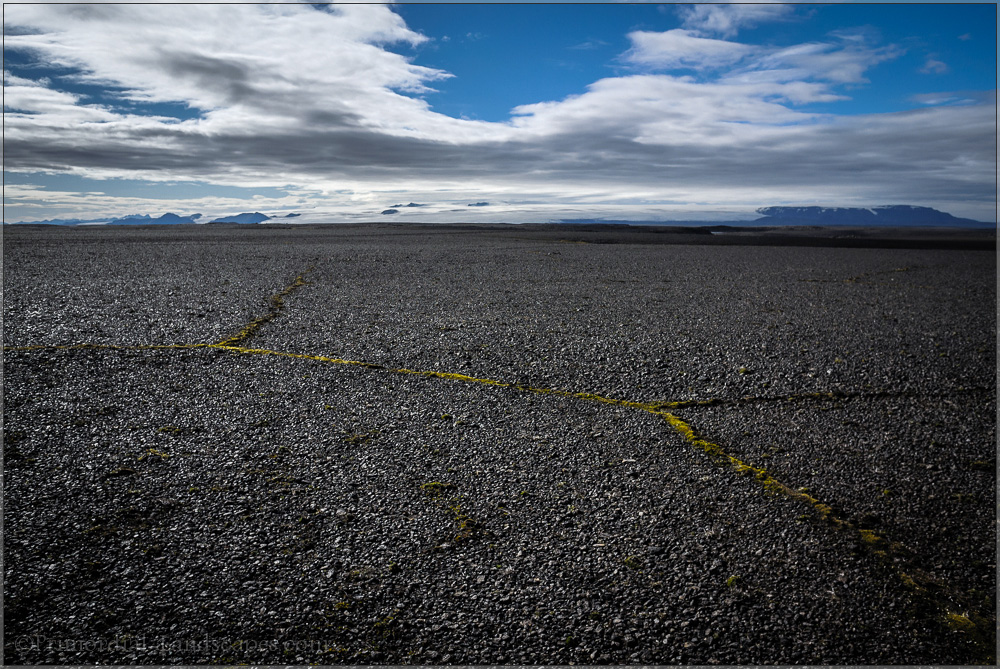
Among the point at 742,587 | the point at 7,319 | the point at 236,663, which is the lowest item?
the point at 236,663

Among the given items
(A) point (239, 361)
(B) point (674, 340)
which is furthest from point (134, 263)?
(B) point (674, 340)

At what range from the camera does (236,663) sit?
1.59 metres

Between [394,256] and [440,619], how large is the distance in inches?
421

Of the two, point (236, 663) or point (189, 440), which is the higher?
point (189, 440)

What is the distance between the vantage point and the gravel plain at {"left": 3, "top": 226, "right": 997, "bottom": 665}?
1684 millimetres

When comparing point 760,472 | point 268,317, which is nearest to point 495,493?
point 760,472

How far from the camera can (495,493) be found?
2.37 metres

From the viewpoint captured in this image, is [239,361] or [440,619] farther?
[239,361]

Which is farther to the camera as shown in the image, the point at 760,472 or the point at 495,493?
the point at 760,472

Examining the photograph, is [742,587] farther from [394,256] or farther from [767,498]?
[394,256]

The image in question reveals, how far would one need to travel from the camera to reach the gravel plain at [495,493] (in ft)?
5.52

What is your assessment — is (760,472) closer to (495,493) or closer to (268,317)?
(495,493)

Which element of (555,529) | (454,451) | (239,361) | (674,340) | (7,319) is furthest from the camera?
(7,319)

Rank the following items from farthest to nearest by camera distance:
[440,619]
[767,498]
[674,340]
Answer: [674,340] < [767,498] < [440,619]
